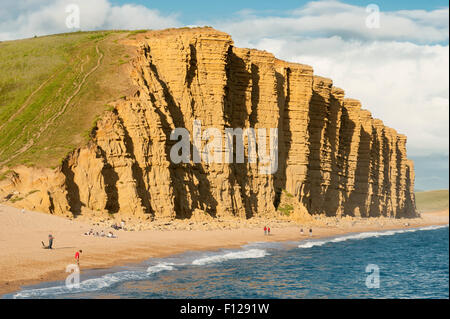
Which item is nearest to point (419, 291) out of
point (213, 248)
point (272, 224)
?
point (213, 248)

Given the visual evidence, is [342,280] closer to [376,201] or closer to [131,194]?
[131,194]

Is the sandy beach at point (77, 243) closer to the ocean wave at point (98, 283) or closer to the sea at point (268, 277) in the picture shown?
the ocean wave at point (98, 283)

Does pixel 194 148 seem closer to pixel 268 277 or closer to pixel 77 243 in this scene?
pixel 77 243

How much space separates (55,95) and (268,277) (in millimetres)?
37509

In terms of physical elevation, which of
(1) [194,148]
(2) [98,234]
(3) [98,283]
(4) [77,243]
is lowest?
(3) [98,283]

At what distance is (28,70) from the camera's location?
70.1m

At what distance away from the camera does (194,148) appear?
6150cm

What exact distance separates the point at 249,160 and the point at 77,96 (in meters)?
23.3

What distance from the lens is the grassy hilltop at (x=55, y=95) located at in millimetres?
49219

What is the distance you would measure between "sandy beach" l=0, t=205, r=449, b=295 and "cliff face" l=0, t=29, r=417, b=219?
377 centimetres

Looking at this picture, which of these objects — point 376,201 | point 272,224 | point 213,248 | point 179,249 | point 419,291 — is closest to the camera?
point 419,291

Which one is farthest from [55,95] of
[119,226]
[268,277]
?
[268,277]

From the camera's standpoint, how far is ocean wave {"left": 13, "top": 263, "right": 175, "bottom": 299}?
22.0 m

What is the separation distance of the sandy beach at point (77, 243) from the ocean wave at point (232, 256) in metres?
2.51
